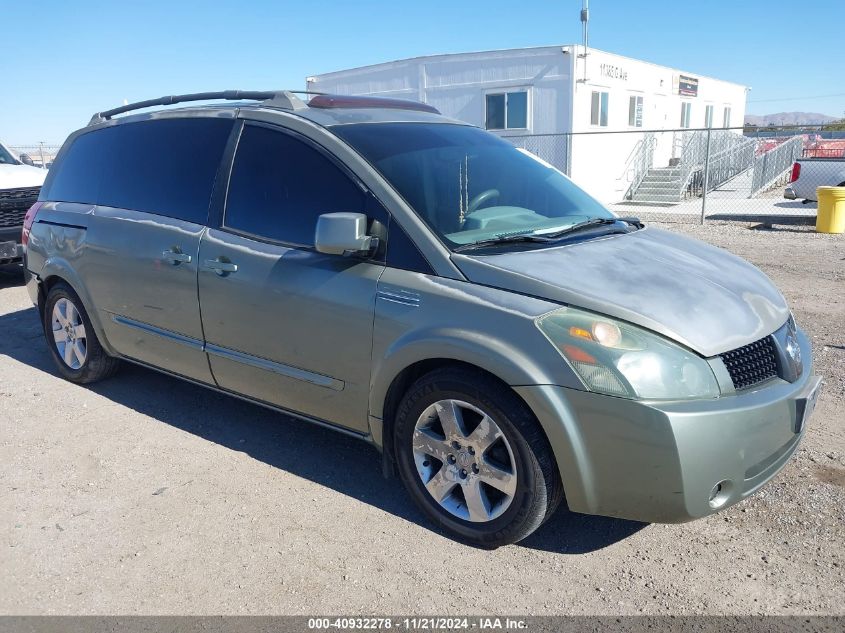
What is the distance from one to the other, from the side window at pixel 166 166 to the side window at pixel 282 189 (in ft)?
0.77

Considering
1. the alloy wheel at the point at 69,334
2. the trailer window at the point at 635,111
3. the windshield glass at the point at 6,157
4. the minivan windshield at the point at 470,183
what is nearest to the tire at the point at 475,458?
the minivan windshield at the point at 470,183

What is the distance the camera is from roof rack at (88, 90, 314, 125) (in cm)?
386

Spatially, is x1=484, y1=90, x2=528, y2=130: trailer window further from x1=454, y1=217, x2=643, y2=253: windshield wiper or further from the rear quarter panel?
x1=454, y1=217, x2=643, y2=253: windshield wiper

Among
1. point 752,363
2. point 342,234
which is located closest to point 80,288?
point 342,234

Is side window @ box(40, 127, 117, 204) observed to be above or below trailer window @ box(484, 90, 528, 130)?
below

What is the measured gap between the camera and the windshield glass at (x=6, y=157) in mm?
10025

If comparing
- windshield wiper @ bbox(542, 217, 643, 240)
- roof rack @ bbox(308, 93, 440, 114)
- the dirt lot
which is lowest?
the dirt lot

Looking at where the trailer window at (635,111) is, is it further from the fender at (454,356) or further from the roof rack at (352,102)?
the fender at (454,356)

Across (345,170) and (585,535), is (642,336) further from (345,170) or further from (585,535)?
(345,170)

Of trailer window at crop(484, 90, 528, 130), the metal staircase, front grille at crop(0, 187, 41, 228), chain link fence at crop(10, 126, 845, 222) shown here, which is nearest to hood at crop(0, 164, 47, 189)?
front grille at crop(0, 187, 41, 228)

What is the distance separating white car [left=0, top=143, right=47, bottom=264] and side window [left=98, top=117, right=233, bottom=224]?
178 inches

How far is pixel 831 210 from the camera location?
12172mm

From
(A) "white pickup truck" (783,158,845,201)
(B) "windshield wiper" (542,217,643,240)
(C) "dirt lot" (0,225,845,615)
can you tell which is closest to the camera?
(C) "dirt lot" (0,225,845,615)

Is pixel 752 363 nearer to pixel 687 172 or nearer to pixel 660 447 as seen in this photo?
pixel 660 447
